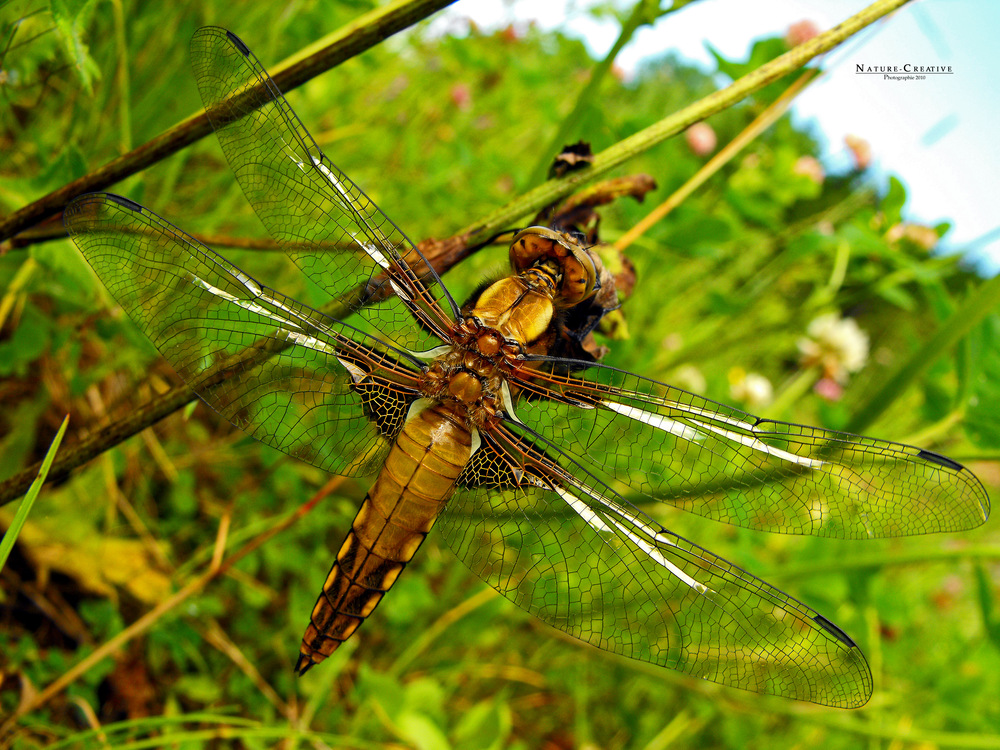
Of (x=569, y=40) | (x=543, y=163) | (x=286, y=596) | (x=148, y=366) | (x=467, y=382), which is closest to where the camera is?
(x=467, y=382)

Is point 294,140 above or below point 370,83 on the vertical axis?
below

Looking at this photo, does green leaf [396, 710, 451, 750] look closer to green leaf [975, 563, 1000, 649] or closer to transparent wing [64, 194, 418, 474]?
transparent wing [64, 194, 418, 474]

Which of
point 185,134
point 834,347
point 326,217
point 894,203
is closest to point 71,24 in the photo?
point 185,134

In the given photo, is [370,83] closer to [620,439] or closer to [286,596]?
[286,596]

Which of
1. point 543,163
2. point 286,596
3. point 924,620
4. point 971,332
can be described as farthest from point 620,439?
point 924,620

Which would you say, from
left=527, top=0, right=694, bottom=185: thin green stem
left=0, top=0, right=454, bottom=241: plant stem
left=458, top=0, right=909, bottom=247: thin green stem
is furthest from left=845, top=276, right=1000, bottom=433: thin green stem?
left=0, top=0, right=454, bottom=241: plant stem

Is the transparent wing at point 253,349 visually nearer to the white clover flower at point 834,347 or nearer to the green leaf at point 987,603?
the green leaf at point 987,603
